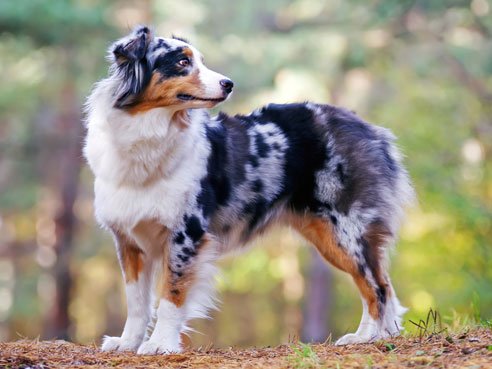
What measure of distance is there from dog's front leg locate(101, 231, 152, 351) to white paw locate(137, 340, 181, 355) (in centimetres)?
35

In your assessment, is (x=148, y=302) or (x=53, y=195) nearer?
(x=148, y=302)

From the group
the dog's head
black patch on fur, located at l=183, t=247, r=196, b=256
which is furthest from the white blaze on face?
black patch on fur, located at l=183, t=247, r=196, b=256

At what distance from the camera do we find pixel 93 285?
22875 mm

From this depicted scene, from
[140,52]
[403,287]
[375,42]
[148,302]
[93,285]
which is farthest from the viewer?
[93,285]

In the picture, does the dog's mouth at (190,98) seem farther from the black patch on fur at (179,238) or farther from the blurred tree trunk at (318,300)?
the blurred tree trunk at (318,300)

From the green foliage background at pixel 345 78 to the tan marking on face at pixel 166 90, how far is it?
22.5 feet

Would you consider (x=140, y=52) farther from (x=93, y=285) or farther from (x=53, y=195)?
(x=93, y=285)

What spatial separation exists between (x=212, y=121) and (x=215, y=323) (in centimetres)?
1949

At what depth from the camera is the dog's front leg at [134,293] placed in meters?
4.66

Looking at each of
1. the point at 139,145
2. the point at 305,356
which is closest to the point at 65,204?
the point at 139,145

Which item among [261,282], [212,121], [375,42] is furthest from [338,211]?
[261,282]

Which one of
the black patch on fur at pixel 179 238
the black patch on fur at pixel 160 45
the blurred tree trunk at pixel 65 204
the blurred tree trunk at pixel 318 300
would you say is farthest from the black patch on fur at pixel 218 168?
the blurred tree trunk at pixel 318 300

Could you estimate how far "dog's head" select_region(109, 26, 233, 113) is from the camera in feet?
14.6

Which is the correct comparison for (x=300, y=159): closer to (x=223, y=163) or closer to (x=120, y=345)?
(x=223, y=163)
